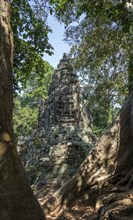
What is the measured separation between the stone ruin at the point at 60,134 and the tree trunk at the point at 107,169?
4815 millimetres

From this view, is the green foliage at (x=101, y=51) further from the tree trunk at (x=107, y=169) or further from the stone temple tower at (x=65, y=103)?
the tree trunk at (x=107, y=169)

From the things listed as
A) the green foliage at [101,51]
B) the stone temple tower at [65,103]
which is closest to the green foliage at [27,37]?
the green foliage at [101,51]

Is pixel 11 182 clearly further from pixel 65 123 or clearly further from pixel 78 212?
pixel 65 123

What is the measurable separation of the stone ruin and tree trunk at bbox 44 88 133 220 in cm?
481

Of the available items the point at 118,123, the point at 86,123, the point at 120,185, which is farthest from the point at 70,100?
the point at 120,185

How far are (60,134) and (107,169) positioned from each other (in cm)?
732

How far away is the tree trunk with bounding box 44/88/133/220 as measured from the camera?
5949 mm


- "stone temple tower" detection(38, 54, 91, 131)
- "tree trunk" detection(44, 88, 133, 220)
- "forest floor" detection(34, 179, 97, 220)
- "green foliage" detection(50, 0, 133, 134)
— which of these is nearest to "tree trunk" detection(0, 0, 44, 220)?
"forest floor" detection(34, 179, 97, 220)

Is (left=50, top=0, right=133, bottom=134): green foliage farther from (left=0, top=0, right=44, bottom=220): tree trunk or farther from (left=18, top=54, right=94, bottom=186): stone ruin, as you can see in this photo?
(left=0, top=0, right=44, bottom=220): tree trunk

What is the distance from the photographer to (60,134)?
13672 mm

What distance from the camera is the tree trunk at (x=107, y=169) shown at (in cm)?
595

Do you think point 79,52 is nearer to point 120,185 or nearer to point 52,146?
point 52,146

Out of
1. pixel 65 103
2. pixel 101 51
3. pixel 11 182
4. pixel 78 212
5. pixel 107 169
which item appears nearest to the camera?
pixel 11 182

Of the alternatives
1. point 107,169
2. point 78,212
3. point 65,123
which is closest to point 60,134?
point 65,123
